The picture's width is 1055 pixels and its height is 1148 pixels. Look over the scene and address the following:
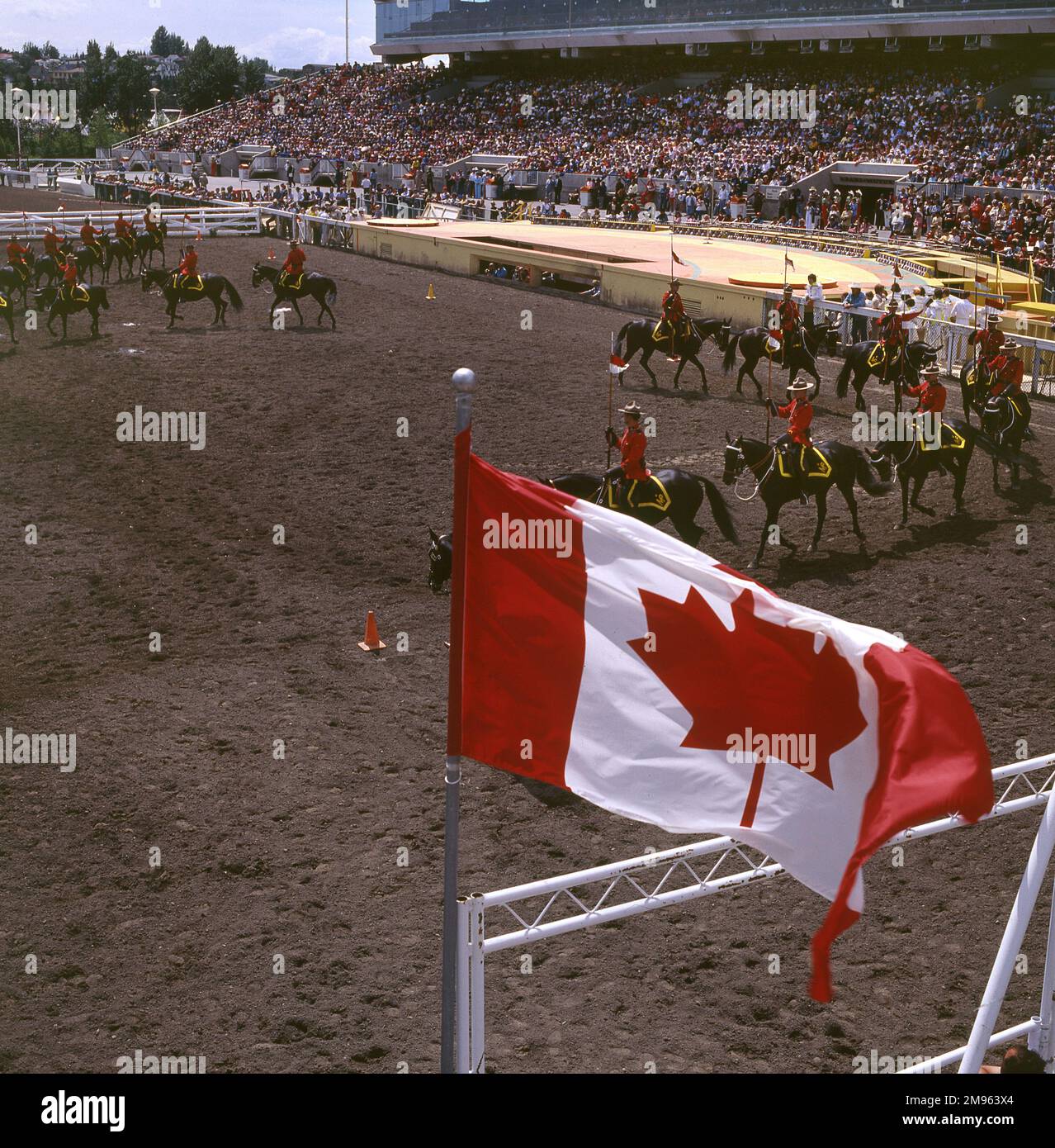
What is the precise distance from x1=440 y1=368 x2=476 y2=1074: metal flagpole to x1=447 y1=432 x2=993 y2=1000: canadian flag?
0.05ft

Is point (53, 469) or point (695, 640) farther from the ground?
point (695, 640)

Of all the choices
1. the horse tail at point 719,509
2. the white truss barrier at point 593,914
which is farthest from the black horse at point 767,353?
the white truss barrier at point 593,914

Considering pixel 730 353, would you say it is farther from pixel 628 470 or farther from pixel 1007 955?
pixel 1007 955

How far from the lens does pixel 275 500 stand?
59.2 ft

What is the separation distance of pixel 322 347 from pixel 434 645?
15.5 meters

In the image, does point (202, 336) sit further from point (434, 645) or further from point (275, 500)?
point (434, 645)

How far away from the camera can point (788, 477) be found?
15820 mm

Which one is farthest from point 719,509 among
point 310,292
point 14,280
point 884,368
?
point 14,280

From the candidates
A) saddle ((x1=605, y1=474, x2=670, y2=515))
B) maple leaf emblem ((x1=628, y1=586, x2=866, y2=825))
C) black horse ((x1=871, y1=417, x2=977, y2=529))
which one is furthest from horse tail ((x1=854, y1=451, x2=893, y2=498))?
maple leaf emblem ((x1=628, y1=586, x2=866, y2=825))

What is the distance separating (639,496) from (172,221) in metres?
37.4

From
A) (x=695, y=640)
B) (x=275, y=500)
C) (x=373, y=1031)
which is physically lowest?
(x=373, y=1031)
